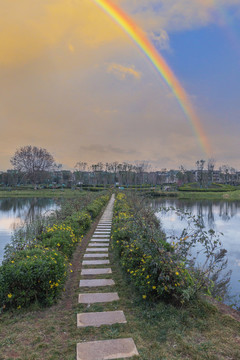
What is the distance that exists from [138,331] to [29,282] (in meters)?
1.37

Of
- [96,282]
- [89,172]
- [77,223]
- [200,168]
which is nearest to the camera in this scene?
[96,282]

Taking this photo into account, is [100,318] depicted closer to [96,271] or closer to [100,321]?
[100,321]

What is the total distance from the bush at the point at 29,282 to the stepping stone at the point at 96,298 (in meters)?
0.34

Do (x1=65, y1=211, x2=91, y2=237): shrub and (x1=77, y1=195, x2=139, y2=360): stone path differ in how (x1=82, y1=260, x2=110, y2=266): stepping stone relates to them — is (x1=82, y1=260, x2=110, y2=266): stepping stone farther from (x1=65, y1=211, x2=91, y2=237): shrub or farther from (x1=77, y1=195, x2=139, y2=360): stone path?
(x1=65, y1=211, x2=91, y2=237): shrub

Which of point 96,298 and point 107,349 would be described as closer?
point 107,349

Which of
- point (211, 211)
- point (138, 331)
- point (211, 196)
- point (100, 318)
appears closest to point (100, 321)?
point (100, 318)

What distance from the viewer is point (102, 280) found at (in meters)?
3.69

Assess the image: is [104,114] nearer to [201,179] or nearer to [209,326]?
[209,326]

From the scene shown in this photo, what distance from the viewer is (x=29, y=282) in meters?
2.71

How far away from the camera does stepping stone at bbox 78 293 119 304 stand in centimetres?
294

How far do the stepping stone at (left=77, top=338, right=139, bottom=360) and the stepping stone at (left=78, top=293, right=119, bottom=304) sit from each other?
2.90 feet

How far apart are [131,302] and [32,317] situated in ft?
3.89

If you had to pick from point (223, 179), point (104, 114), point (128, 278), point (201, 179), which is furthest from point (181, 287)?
point (223, 179)

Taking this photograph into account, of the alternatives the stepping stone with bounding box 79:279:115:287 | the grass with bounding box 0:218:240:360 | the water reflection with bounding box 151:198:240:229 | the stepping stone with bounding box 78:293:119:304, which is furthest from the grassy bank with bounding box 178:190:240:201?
the grass with bounding box 0:218:240:360
